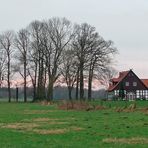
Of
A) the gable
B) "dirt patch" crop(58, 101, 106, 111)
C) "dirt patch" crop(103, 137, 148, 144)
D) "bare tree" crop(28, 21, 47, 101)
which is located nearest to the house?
the gable

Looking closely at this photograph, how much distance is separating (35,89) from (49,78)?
9080 mm

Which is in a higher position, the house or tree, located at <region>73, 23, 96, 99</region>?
tree, located at <region>73, 23, 96, 99</region>

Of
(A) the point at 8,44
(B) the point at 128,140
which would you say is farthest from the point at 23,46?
(B) the point at 128,140

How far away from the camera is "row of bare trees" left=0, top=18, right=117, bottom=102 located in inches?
3418

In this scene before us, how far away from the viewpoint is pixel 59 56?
87250mm

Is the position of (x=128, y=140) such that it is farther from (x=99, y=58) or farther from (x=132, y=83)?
(x=132, y=83)

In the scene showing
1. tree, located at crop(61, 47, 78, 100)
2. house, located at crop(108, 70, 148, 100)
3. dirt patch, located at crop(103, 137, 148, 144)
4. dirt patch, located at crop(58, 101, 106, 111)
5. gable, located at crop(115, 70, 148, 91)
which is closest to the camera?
dirt patch, located at crop(103, 137, 148, 144)

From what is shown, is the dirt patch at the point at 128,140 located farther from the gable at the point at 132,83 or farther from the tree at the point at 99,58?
the gable at the point at 132,83

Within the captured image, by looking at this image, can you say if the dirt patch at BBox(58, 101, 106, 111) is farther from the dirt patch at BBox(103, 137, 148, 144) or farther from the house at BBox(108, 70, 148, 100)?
the house at BBox(108, 70, 148, 100)

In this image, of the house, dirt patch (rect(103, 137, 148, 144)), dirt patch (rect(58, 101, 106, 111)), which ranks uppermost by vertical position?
the house

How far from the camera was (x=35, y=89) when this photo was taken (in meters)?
96.8

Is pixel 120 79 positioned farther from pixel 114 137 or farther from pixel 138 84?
pixel 114 137

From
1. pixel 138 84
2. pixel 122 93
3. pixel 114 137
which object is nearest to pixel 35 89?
pixel 122 93

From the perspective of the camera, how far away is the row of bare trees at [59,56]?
86812 millimetres
